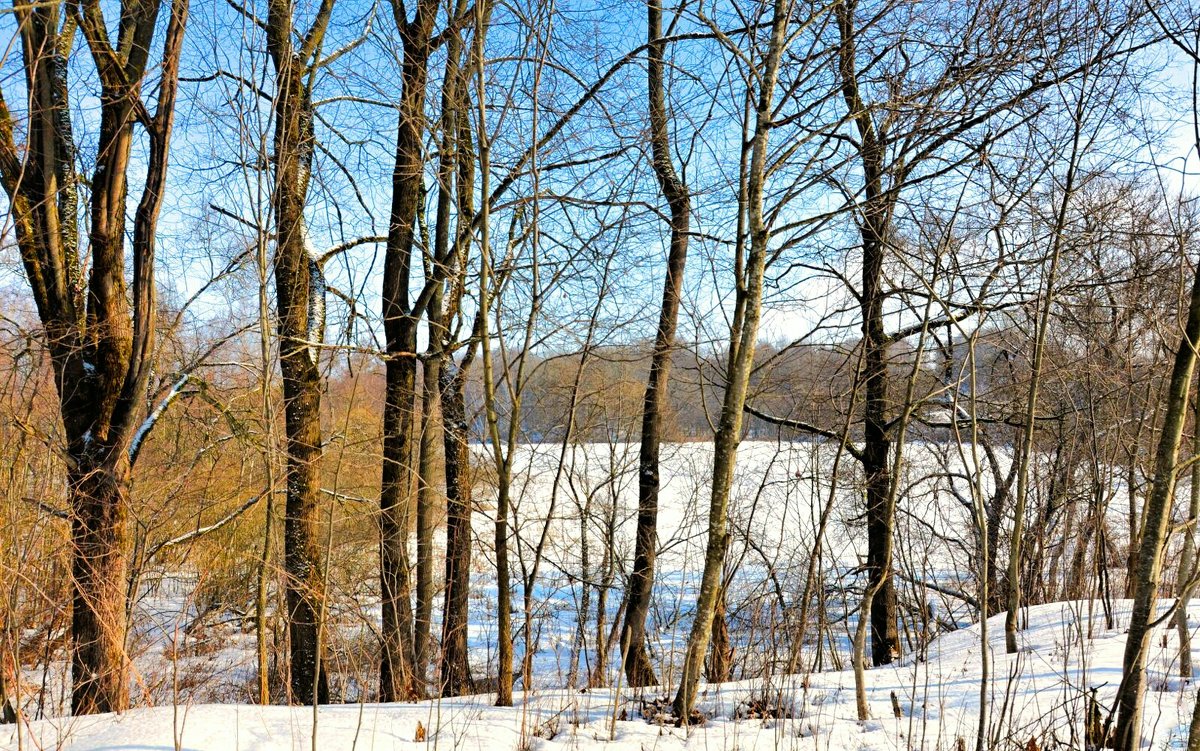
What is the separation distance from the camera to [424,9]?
7008 mm

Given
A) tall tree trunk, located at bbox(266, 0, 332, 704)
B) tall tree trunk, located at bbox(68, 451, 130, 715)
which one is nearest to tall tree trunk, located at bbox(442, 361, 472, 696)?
tall tree trunk, located at bbox(266, 0, 332, 704)

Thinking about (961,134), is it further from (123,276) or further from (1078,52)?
(123,276)

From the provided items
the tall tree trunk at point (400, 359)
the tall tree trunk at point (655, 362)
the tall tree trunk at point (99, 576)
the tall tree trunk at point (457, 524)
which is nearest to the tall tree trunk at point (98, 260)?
the tall tree trunk at point (99, 576)

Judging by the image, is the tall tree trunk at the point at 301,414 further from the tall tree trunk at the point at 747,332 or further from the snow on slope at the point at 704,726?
the tall tree trunk at the point at 747,332

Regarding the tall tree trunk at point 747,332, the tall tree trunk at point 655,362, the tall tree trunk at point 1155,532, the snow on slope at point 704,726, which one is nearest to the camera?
the tall tree trunk at point 1155,532

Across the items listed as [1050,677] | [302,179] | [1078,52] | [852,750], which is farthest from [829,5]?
[302,179]

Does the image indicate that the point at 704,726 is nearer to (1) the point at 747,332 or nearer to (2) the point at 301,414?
(1) the point at 747,332

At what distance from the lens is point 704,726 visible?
407cm

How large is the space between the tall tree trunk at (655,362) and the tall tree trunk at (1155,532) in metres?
3.80

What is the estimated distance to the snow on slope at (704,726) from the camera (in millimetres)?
3330

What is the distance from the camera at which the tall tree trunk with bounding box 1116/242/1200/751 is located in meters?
2.76

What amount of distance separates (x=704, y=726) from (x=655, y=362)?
3967 millimetres

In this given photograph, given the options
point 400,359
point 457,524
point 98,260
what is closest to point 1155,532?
point 457,524

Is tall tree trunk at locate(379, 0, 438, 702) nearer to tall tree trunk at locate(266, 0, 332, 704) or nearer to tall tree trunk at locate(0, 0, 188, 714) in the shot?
tall tree trunk at locate(266, 0, 332, 704)
